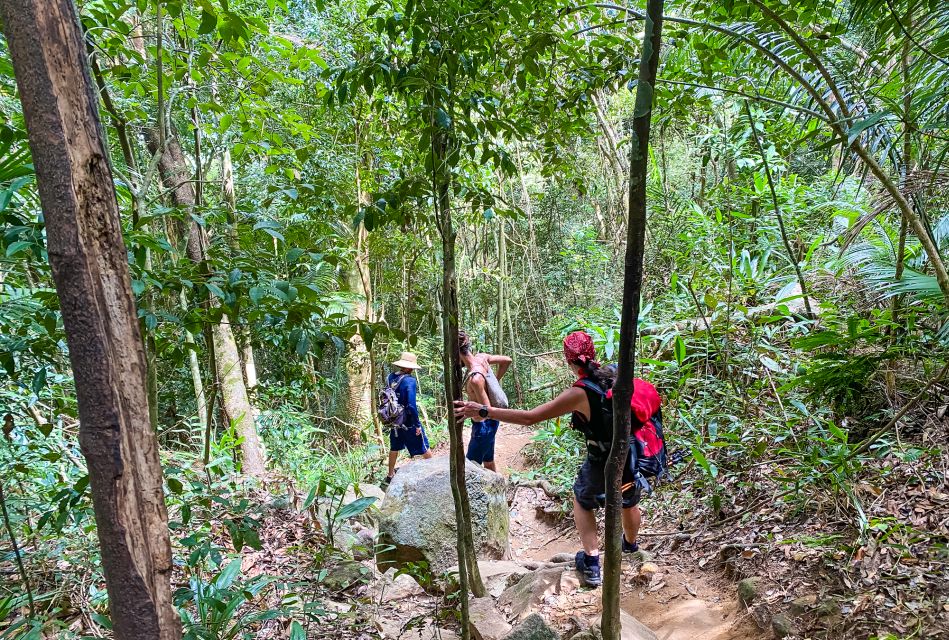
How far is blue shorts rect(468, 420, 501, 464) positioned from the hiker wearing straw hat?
35.6 inches

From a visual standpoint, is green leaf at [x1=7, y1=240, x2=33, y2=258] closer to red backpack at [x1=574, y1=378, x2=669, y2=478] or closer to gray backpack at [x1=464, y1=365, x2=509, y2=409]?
red backpack at [x1=574, y1=378, x2=669, y2=478]

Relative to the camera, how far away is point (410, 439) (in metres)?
6.66

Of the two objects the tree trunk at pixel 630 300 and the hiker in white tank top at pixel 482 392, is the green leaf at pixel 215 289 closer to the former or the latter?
the tree trunk at pixel 630 300

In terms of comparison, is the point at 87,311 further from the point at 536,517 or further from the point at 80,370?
the point at 536,517

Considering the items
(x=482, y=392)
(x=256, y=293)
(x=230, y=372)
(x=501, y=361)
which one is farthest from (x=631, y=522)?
(x=230, y=372)

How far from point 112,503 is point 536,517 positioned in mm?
5430

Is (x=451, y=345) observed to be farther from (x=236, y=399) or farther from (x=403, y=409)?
(x=236, y=399)

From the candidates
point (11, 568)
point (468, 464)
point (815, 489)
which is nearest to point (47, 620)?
point (11, 568)

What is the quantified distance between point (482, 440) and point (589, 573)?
2.46 meters

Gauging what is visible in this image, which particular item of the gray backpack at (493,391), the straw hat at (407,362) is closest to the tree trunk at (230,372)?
the straw hat at (407,362)

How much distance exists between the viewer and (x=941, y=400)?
3.62 m

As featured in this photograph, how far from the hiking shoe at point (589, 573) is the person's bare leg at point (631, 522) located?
0.42 m

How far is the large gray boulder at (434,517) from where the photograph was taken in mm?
4527

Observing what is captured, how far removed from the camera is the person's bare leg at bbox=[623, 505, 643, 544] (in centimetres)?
388
